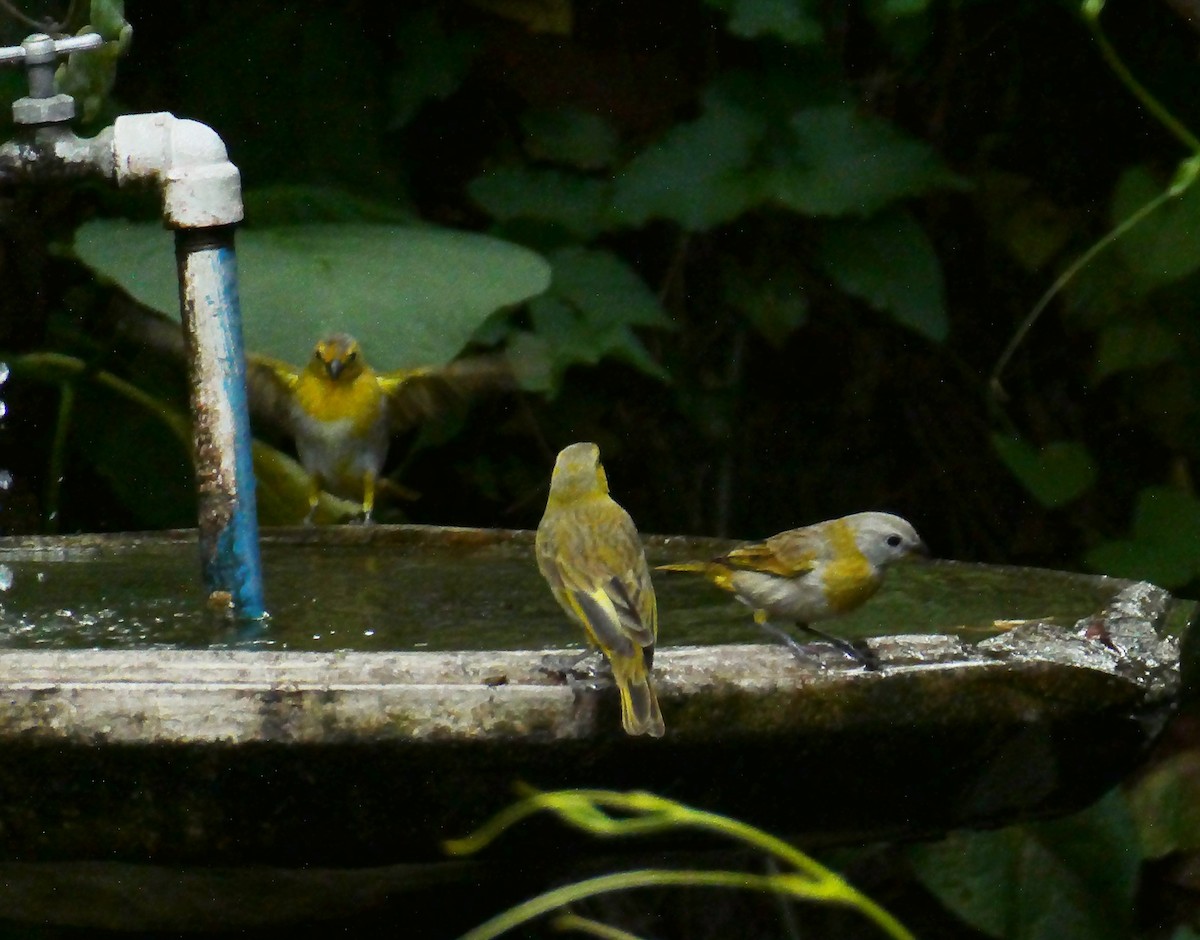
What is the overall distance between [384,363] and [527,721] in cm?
141

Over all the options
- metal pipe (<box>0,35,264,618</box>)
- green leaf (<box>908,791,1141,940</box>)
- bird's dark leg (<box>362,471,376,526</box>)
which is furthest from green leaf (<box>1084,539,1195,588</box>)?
metal pipe (<box>0,35,264,618</box>)

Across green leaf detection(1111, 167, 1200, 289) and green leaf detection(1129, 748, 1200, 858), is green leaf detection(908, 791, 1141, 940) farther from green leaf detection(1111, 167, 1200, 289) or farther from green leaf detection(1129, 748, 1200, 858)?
green leaf detection(1111, 167, 1200, 289)

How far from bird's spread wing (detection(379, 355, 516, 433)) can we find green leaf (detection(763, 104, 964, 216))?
0.64m

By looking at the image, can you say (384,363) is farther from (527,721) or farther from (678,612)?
(527,721)

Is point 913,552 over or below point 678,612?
over

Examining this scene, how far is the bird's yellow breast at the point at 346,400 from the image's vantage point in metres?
Result: 3.28

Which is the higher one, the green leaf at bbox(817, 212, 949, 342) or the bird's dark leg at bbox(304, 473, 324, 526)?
the green leaf at bbox(817, 212, 949, 342)

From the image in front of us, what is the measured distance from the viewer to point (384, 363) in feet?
8.86

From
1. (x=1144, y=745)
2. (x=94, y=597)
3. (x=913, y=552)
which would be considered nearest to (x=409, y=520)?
(x=94, y=597)

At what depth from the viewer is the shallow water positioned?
1.92m

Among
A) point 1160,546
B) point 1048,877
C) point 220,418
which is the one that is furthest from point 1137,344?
point 220,418

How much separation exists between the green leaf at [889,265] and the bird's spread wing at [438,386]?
0.76 m

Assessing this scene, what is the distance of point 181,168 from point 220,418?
0.26m

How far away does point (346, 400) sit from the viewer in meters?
3.28
